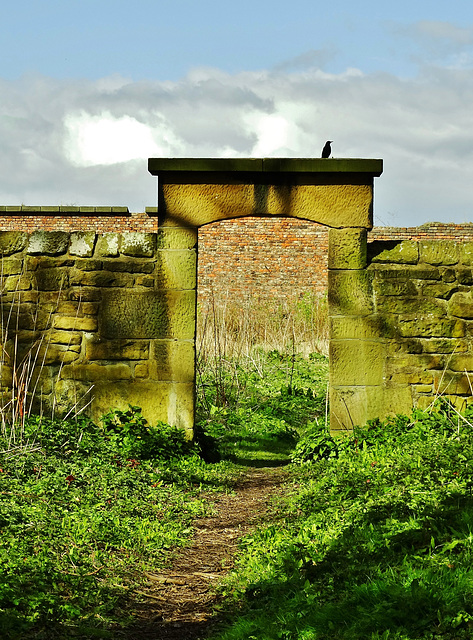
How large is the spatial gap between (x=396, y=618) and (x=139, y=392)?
13.0 feet

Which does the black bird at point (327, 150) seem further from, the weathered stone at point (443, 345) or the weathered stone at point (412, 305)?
the weathered stone at point (443, 345)

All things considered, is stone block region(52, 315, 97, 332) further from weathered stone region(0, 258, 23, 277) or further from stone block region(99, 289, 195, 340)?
weathered stone region(0, 258, 23, 277)

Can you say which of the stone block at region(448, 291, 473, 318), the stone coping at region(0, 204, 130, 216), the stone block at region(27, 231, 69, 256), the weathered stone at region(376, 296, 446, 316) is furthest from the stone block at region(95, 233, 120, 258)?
the stone coping at region(0, 204, 130, 216)

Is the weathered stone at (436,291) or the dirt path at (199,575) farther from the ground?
the weathered stone at (436,291)

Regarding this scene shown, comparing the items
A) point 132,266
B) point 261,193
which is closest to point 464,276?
point 261,193

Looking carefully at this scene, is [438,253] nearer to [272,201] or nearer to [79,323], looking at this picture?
[272,201]

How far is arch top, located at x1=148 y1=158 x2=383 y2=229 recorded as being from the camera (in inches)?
250

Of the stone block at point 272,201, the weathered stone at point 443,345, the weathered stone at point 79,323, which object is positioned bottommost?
the weathered stone at point 443,345

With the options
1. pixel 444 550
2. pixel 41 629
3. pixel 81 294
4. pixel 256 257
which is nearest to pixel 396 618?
pixel 444 550

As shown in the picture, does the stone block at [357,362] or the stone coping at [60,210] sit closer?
the stone block at [357,362]

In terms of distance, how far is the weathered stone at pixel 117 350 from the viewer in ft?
21.0

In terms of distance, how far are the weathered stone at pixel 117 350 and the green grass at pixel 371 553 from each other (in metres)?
1.87

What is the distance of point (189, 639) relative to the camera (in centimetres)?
324

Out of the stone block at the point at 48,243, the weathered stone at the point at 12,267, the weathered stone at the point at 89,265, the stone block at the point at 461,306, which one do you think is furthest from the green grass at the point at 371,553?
the weathered stone at the point at 12,267
